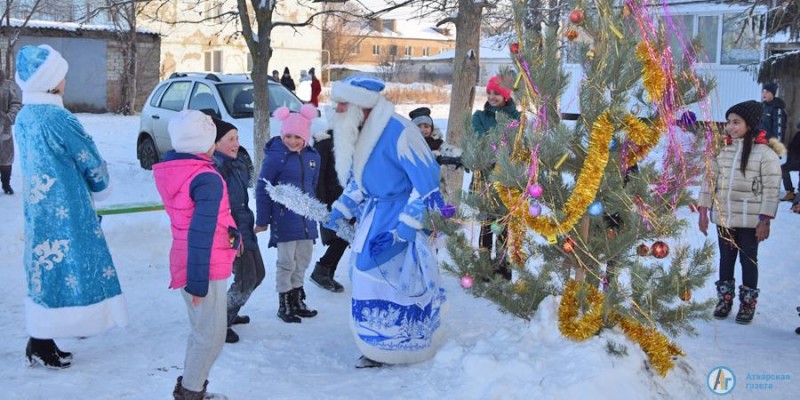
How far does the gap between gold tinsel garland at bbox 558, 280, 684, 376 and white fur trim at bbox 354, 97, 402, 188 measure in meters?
1.42

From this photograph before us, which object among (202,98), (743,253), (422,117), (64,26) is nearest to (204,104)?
(202,98)

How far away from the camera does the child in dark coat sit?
605cm

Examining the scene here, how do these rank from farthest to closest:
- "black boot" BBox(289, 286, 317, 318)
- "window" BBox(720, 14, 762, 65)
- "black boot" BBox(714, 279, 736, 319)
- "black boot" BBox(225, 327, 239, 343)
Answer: "window" BBox(720, 14, 762, 65), "black boot" BBox(714, 279, 736, 319), "black boot" BBox(289, 286, 317, 318), "black boot" BBox(225, 327, 239, 343)

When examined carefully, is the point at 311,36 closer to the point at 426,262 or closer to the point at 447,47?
the point at 447,47

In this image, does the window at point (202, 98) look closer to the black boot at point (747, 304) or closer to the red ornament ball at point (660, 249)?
the black boot at point (747, 304)

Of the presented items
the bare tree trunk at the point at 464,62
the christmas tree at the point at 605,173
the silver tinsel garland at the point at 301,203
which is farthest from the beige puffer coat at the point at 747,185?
the bare tree trunk at the point at 464,62

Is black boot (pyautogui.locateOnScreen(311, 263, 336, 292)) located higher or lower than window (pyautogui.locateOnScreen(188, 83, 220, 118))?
lower

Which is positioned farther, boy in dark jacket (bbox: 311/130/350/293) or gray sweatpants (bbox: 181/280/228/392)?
boy in dark jacket (bbox: 311/130/350/293)

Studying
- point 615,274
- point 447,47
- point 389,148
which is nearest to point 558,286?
point 615,274

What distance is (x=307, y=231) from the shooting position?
6164 mm

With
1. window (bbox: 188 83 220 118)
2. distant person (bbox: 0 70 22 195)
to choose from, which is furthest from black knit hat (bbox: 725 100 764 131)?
window (bbox: 188 83 220 118)

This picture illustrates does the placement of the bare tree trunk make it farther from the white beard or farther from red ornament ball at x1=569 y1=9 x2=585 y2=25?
red ornament ball at x1=569 y1=9 x2=585 y2=25

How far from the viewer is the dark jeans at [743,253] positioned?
6219 millimetres

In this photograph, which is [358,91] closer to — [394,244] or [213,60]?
[394,244]
